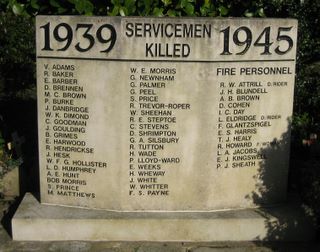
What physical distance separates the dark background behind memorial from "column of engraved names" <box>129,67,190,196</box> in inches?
44.8

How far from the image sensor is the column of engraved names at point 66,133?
19.3 ft

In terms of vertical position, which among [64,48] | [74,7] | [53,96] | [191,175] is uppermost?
[74,7]

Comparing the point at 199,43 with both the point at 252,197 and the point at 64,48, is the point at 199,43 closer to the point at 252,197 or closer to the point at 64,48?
the point at 64,48

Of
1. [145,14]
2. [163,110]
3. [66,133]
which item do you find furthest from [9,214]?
[145,14]

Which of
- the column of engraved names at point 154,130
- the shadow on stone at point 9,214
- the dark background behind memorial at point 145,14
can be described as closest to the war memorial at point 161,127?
the column of engraved names at point 154,130

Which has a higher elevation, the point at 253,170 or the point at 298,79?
the point at 298,79

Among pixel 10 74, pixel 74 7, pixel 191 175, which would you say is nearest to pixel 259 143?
pixel 191 175

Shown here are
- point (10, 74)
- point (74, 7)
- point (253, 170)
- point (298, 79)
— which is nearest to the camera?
point (253, 170)

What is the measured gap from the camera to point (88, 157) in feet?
19.7

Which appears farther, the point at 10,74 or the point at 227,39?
the point at 10,74

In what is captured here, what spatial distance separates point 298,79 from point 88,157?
337cm

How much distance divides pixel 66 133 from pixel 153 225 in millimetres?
1292

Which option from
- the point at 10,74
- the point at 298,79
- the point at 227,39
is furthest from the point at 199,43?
the point at 10,74

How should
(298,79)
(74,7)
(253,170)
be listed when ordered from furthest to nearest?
(298,79) < (74,7) < (253,170)
